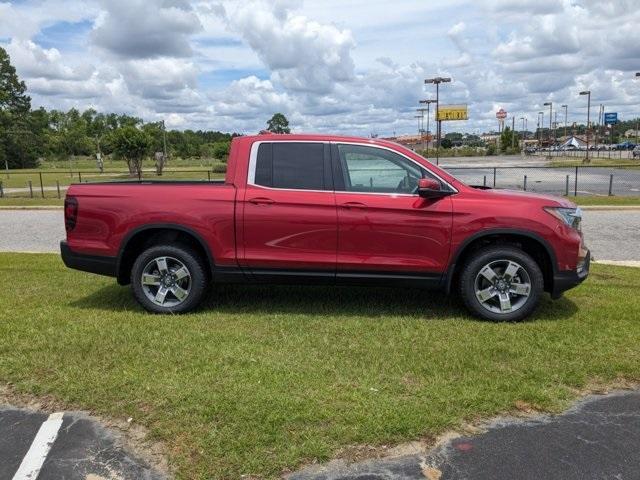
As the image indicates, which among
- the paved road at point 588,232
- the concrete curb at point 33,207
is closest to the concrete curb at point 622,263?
the paved road at point 588,232

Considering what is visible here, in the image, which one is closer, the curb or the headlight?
the headlight

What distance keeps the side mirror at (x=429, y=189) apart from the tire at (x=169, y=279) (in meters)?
2.24

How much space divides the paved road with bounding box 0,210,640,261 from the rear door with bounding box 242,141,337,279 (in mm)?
6243

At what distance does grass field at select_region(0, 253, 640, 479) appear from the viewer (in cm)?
339

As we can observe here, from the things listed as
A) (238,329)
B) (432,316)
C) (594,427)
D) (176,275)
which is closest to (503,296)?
(432,316)

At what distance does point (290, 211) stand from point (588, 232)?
9.52 metres

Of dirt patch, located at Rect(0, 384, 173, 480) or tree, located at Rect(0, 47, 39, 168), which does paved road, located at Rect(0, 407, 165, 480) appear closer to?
dirt patch, located at Rect(0, 384, 173, 480)

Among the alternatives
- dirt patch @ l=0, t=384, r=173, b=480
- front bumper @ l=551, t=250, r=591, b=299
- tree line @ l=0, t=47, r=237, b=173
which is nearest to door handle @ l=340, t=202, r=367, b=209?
front bumper @ l=551, t=250, r=591, b=299

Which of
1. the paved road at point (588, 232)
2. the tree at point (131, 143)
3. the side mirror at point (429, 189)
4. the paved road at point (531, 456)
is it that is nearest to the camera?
the paved road at point (531, 456)

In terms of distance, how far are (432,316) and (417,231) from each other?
89 cm

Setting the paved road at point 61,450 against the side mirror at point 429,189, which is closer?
the paved road at point 61,450

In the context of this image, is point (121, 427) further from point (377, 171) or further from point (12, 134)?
point (12, 134)

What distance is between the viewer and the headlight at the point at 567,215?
5.45 m

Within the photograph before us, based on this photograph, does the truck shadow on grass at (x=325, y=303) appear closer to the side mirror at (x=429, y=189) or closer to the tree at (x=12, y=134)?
the side mirror at (x=429, y=189)
